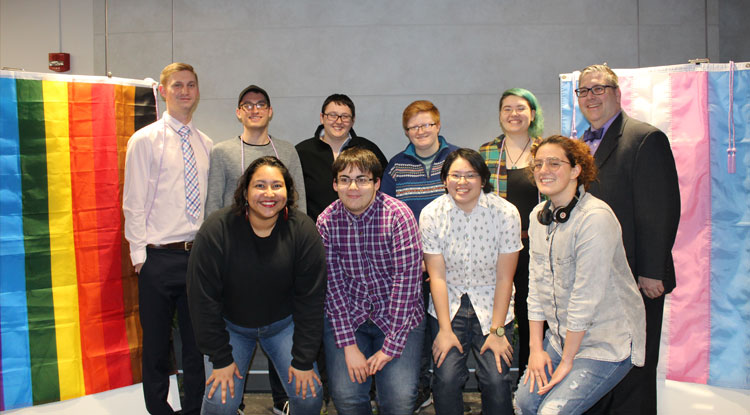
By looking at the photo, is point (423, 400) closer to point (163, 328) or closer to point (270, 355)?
point (270, 355)

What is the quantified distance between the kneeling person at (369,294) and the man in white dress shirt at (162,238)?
2.66ft

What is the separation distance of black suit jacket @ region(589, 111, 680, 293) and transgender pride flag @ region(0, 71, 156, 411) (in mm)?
2699

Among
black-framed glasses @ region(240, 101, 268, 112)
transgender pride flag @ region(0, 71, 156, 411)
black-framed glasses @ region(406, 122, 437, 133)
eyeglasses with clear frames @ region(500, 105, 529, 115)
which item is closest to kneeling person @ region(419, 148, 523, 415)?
black-framed glasses @ region(406, 122, 437, 133)

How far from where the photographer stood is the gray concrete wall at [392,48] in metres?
3.71

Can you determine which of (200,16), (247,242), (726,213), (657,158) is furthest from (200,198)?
(726,213)

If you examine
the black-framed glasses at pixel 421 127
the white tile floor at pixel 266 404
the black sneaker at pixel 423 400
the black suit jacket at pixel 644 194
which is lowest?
the white tile floor at pixel 266 404

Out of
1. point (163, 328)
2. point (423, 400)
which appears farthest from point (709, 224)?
point (163, 328)

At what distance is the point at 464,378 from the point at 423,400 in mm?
834

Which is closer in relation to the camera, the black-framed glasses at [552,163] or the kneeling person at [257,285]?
the black-framed glasses at [552,163]

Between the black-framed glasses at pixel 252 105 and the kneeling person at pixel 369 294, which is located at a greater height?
the black-framed glasses at pixel 252 105

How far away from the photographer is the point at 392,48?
12.3 feet

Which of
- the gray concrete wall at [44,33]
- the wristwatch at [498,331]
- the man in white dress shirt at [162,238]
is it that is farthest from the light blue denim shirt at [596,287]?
the gray concrete wall at [44,33]

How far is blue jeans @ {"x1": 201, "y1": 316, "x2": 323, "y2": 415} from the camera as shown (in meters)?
2.19

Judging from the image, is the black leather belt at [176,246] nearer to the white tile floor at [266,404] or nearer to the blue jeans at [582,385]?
the white tile floor at [266,404]
